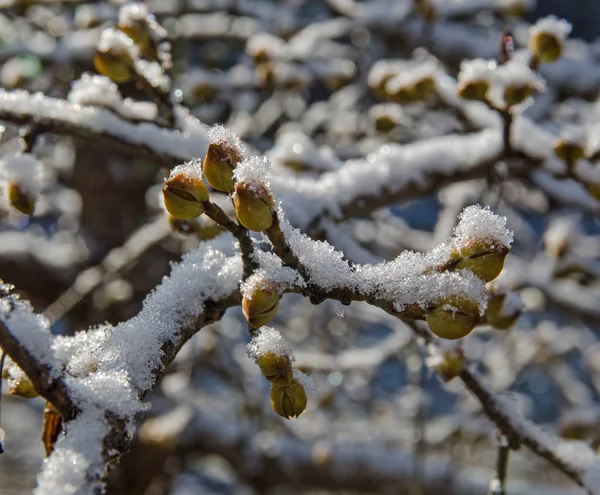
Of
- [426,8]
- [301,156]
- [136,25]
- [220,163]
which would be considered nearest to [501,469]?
[220,163]

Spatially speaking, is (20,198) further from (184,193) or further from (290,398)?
(290,398)

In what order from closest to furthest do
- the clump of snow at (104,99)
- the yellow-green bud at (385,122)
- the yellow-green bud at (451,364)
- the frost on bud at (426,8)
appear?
1. the yellow-green bud at (451,364)
2. the clump of snow at (104,99)
3. the yellow-green bud at (385,122)
4. the frost on bud at (426,8)

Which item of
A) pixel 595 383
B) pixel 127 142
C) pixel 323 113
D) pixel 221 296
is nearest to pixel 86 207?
pixel 323 113

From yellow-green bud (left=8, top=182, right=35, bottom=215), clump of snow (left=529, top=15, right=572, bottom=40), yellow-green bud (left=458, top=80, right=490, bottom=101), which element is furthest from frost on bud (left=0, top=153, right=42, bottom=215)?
clump of snow (left=529, top=15, right=572, bottom=40)

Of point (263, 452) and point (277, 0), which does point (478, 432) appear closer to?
point (263, 452)

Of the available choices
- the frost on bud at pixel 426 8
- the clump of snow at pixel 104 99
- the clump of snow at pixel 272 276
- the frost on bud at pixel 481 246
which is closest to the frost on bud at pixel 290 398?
the clump of snow at pixel 272 276

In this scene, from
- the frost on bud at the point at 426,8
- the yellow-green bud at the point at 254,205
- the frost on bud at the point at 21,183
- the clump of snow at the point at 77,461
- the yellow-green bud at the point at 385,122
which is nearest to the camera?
the clump of snow at the point at 77,461

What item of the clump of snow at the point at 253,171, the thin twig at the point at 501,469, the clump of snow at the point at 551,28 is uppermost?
the clump of snow at the point at 253,171

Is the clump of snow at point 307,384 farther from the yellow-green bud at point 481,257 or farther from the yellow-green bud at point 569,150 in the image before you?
the yellow-green bud at point 569,150
